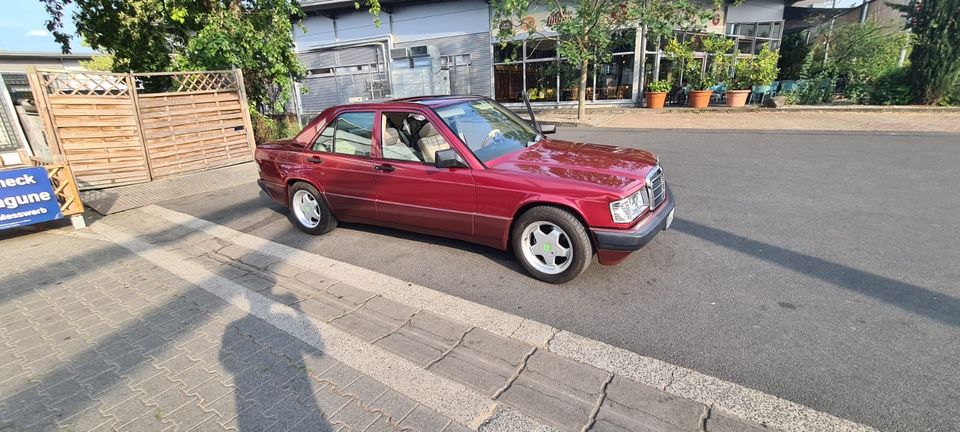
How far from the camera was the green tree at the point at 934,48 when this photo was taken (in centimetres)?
1245

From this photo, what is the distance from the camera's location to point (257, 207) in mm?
6715

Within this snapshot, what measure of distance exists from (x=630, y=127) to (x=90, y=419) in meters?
13.8

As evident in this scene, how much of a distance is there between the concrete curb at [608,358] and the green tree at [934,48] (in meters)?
16.7

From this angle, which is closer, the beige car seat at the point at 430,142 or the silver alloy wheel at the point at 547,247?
the silver alloy wheel at the point at 547,247

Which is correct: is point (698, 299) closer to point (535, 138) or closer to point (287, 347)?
point (535, 138)

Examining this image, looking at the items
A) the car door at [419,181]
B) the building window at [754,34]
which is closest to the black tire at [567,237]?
the car door at [419,181]

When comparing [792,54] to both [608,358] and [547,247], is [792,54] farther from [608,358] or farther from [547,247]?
[608,358]

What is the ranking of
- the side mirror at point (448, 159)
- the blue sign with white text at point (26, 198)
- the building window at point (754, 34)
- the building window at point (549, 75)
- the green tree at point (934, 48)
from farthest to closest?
the building window at point (754, 34) → the building window at point (549, 75) → the green tree at point (934, 48) → the blue sign with white text at point (26, 198) → the side mirror at point (448, 159)

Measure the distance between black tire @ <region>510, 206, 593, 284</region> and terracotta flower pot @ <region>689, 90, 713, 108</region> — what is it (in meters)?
15.1

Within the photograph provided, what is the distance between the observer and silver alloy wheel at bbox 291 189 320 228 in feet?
16.8

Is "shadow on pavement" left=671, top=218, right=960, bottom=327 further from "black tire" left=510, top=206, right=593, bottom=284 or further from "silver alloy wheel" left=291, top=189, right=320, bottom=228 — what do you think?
"silver alloy wheel" left=291, top=189, right=320, bottom=228

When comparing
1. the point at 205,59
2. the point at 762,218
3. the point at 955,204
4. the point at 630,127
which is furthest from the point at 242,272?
the point at 630,127

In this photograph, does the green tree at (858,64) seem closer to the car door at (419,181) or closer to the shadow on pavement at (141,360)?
the car door at (419,181)

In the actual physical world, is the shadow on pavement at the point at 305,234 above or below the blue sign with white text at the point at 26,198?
below
